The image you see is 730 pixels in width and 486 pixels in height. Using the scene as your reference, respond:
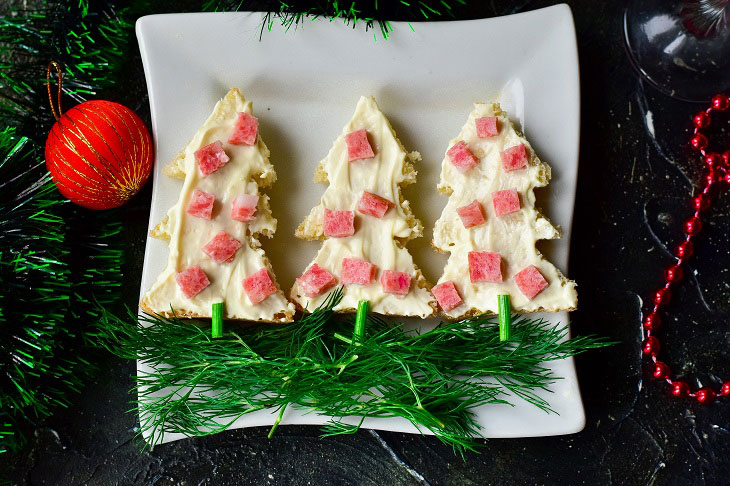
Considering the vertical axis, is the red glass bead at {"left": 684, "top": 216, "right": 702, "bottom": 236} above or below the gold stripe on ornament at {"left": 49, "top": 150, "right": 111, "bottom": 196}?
below

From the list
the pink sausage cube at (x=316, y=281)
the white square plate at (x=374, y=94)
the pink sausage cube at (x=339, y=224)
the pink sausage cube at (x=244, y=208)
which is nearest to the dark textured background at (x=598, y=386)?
the white square plate at (x=374, y=94)

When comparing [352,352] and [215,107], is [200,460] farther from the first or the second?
[215,107]

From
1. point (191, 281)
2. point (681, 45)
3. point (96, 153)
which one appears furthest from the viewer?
point (681, 45)

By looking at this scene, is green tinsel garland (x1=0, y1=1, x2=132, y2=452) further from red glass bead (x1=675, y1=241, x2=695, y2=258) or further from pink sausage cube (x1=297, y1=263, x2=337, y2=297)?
red glass bead (x1=675, y1=241, x2=695, y2=258)

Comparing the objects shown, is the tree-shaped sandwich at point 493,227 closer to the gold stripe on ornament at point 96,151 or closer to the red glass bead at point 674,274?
the red glass bead at point 674,274

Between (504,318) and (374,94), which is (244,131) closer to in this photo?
(374,94)

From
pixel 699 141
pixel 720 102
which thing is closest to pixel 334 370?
pixel 699 141

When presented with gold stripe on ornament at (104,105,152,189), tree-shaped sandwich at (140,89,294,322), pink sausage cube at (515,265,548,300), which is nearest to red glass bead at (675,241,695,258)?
pink sausage cube at (515,265,548,300)
